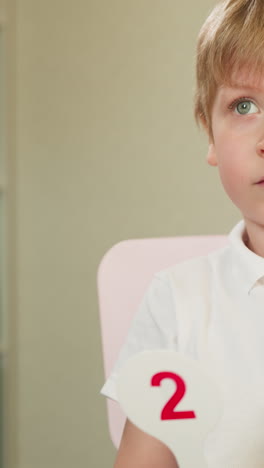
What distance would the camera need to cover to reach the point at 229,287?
0.83 metres

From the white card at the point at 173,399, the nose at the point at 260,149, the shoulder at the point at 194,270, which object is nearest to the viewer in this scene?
the white card at the point at 173,399

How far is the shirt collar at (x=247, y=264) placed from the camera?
2.67ft

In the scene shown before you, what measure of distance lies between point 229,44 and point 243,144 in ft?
0.35

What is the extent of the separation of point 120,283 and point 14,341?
49.4 inches

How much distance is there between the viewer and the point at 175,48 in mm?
1858

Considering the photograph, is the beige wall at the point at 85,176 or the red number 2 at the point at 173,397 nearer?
the red number 2 at the point at 173,397

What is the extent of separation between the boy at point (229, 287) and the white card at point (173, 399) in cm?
21

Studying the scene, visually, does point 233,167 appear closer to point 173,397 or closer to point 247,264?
point 247,264

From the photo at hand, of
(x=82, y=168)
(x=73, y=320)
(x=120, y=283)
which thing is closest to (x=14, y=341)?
(x=73, y=320)

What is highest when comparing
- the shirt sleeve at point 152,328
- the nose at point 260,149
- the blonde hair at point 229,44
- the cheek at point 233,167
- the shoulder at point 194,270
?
the blonde hair at point 229,44

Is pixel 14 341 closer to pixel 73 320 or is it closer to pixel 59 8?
pixel 73 320

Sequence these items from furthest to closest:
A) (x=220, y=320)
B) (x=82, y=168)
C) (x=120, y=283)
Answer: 1. (x=82, y=168)
2. (x=120, y=283)
3. (x=220, y=320)

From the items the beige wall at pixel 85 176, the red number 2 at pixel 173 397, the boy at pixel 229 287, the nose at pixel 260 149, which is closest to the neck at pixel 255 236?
the boy at pixel 229 287

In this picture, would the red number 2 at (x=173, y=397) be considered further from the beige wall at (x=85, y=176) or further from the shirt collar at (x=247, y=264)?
the beige wall at (x=85, y=176)
